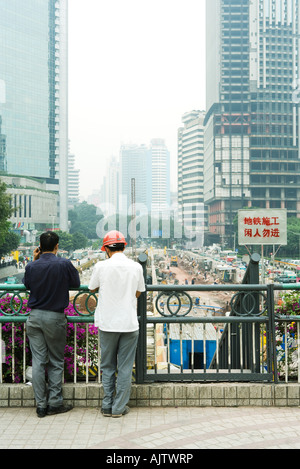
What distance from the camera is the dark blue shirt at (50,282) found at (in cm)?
418

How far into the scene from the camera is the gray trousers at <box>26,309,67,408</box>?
13.7 feet

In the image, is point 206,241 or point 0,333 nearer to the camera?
point 0,333

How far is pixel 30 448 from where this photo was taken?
3.49 m

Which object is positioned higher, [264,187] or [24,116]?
[24,116]

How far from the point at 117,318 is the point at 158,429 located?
920 mm

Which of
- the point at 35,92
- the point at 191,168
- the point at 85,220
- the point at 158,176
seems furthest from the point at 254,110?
the point at 158,176

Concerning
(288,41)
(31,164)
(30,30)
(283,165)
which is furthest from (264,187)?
(30,30)

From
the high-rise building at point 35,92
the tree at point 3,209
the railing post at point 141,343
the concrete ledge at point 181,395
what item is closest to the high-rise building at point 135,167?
the high-rise building at point 35,92

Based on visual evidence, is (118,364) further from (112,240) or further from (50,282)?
(112,240)

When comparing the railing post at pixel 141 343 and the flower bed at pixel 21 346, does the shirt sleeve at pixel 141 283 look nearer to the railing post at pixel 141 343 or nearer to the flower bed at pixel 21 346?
the railing post at pixel 141 343

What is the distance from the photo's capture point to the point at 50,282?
419 cm
